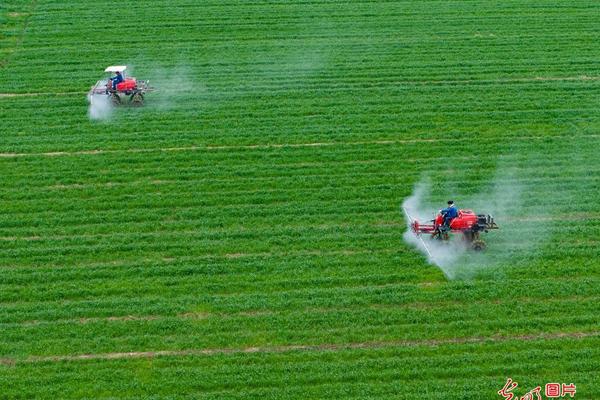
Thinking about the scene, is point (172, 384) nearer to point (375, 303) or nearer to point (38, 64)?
point (375, 303)

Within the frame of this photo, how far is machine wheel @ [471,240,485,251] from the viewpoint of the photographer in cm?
2084

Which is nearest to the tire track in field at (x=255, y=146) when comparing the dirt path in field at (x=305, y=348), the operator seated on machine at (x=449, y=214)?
the operator seated on machine at (x=449, y=214)

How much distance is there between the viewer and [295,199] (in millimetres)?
23250

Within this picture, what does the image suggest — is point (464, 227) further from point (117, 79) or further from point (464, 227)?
point (117, 79)

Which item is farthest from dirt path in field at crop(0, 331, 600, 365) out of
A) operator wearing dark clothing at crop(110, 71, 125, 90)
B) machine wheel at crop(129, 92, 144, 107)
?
operator wearing dark clothing at crop(110, 71, 125, 90)

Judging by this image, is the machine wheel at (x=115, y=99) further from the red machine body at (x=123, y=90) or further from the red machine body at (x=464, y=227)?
the red machine body at (x=464, y=227)

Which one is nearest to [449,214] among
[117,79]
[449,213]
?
→ [449,213]

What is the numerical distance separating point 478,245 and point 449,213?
134 cm

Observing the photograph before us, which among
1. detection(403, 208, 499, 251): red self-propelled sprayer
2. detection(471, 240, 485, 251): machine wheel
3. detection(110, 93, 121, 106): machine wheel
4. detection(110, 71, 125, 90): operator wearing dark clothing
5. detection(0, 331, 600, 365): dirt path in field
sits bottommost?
detection(0, 331, 600, 365): dirt path in field

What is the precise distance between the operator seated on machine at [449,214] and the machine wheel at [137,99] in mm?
13884

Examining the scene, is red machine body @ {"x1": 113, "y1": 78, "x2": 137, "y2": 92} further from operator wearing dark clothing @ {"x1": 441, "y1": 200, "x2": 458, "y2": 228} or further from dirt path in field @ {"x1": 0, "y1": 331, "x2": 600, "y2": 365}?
operator wearing dark clothing @ {"x1": 441, "y1": 200, "x2": 458, "y2": 228}

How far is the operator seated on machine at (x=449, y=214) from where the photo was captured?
67.5 ft

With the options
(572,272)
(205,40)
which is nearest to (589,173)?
(572,272)

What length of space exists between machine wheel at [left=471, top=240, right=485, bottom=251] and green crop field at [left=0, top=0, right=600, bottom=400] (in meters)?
0.34
